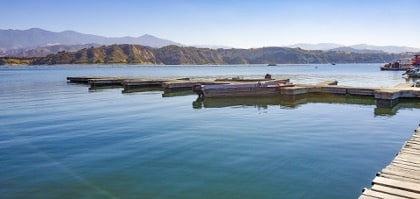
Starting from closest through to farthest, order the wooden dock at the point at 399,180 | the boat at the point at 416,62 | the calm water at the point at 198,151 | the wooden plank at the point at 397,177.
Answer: the wooden dock at the point at 399,180 → the wooden plank at the point at 397,177 → the calm water at the point at 198,151 → the boat at the point at 416,62

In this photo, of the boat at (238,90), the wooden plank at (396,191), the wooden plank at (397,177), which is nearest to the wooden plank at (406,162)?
the wooden plank at (397,177)

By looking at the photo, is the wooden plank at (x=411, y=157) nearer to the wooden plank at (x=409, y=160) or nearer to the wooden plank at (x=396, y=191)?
the wooden plank at (x=409, y=160)

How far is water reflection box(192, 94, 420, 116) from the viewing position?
88.7 ft

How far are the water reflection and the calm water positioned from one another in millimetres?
2109

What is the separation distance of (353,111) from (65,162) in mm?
19309

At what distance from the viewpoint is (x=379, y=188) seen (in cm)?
762

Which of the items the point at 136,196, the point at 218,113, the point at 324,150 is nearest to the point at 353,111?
the point at 218,113

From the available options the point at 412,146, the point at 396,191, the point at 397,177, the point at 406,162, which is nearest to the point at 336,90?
the point at 412,146

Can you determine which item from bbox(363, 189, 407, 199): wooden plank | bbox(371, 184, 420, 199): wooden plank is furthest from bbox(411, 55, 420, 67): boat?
bbox(363, 189, 407, 199): wooden plank

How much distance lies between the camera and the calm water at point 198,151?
9961 mm

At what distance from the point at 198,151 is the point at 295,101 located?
1812 centimetres

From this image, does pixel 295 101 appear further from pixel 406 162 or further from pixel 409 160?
pixel 406 162

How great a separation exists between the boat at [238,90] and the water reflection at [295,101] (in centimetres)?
109

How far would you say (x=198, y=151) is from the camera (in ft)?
45.1
